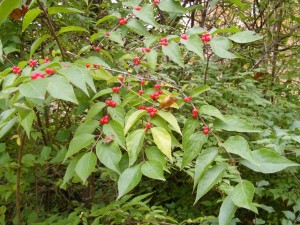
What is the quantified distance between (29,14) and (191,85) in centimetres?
179

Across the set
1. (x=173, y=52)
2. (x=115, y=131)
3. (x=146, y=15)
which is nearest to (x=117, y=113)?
(x=115, y=131)

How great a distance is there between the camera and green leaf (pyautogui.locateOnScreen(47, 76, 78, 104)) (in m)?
0.92

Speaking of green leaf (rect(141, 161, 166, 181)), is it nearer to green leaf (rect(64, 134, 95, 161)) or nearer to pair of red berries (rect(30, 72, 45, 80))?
green leaf (rect(64, 134, 95, 161))

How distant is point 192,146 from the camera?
3.54 feet

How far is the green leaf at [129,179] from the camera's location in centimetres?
101

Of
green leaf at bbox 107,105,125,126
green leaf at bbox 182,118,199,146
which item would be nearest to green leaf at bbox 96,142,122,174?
green leaf at bbox 107,105,125,126

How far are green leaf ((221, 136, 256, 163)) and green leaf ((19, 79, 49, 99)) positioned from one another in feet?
1.77

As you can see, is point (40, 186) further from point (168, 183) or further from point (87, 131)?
point (87, 131)

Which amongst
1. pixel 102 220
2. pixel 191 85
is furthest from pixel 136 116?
pixel 191 85

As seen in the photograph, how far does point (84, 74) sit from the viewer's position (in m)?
1.08

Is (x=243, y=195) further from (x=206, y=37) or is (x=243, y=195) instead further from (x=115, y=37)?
(x=115, y=37)

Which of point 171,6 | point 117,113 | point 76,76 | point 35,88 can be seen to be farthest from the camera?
point 171,6

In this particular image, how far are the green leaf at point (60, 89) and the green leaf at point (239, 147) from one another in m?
0.47

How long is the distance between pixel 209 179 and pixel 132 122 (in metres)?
0.29
